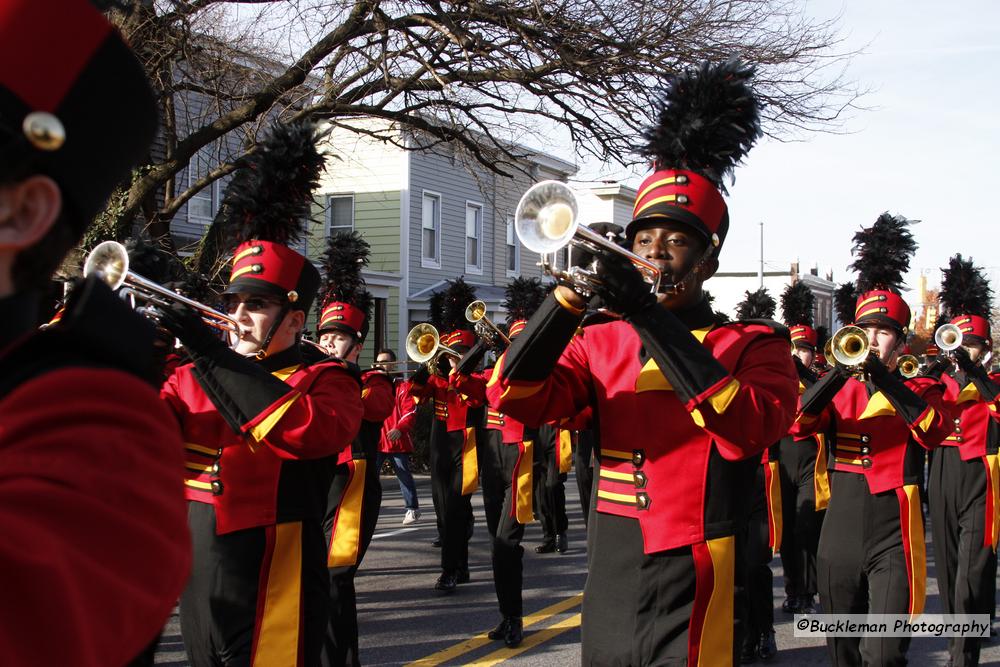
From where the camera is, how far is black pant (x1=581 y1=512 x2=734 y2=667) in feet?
10.7

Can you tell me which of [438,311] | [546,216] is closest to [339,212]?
[438,311]

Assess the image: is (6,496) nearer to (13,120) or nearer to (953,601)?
(13,120)

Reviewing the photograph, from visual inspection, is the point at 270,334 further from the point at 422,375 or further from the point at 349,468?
the point at 422,375

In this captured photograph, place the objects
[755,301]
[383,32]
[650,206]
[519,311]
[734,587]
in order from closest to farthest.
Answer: [734,587] → [650,206] → [755,301] → [383,32] → [519,311]

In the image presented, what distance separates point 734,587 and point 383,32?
1049cm

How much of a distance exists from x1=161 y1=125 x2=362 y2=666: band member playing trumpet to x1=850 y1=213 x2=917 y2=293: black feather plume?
13.2ft

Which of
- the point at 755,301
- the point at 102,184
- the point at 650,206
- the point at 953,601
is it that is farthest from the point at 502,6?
the point at 102,184

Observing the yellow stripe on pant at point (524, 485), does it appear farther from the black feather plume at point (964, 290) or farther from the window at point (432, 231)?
the window at point (432, 231)

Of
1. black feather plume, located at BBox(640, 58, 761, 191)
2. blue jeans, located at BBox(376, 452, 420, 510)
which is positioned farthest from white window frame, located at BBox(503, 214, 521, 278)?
black feather plume, located at BBox(640, 58, 761, 191)

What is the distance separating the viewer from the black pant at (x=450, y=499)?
29.3 ft

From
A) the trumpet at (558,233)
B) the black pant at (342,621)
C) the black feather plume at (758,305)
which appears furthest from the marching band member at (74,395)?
the black feather plume at (758,305)

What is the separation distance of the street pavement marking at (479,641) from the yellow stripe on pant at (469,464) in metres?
1.53

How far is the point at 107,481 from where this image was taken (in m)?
1.04

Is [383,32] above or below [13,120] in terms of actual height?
above
